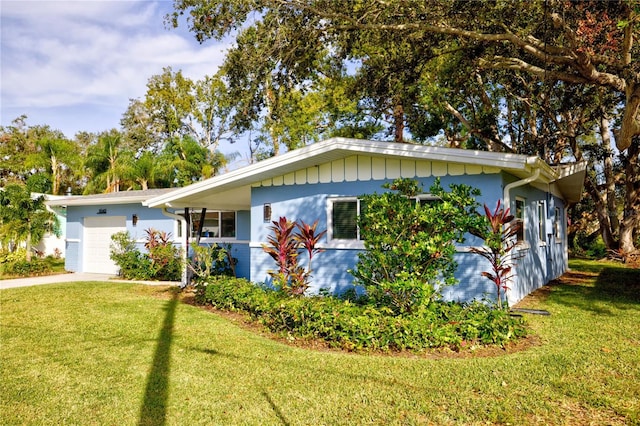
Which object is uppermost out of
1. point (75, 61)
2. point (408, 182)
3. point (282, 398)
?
point (75, 61)

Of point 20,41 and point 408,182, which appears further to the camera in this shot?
point 20,41

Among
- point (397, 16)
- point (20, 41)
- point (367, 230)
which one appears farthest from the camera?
point (20, 41)

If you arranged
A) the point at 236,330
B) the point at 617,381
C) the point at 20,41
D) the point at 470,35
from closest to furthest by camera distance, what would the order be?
1. the point at 617,381
2. the point at 236,330
3. the point at 470,35
4. the point at 20,41

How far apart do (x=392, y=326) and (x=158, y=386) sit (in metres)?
3.09

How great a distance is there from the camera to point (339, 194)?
29.0ft

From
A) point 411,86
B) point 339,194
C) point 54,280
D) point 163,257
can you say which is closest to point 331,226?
point 339,194

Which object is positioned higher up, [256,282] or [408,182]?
[408,182]

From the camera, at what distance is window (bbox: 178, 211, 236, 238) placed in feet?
43.8

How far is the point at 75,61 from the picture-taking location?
11672 millimetres

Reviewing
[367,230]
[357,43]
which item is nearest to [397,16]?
[357,43]

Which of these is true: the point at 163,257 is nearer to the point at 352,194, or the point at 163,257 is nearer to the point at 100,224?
the point at 100,224

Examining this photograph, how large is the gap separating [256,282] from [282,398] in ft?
18.5

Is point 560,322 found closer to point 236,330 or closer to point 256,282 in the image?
point 236,330

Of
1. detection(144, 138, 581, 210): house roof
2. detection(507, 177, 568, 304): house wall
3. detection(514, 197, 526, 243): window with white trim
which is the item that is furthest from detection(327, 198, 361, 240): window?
detection(514, 197, 526, 243): window with white trim
